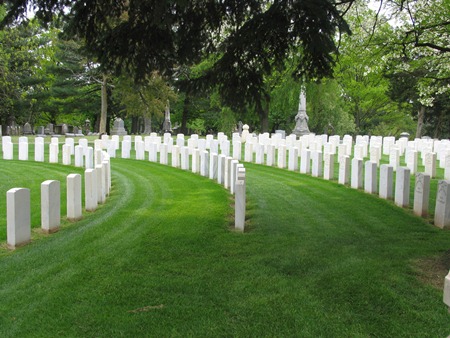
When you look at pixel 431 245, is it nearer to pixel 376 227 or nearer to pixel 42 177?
pixel 376 227

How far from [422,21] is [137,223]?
10265 mm

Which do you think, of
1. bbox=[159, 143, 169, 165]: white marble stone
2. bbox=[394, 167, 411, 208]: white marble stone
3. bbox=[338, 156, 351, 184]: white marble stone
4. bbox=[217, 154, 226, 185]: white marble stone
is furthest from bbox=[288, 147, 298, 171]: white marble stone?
bbox=[394, 167, 411, 208]: white marble stone

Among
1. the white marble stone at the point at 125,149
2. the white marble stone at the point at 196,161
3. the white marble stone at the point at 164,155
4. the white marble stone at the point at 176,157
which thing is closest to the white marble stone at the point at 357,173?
the white marble stone at the point at 196,161

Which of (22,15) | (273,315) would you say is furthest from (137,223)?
(273,315)

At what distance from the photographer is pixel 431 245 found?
6.50m

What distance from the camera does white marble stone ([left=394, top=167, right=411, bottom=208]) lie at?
9.22 m

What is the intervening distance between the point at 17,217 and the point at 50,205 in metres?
0.78

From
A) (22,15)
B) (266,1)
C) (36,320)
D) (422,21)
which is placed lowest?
(36,320)

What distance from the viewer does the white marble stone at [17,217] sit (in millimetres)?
5973

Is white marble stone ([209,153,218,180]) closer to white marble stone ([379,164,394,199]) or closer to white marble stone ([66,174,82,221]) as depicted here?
white marble stone ([379,164,394,199])

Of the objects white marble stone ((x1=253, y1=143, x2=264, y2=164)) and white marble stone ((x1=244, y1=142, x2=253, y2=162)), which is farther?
white marble stone ((x1=244, y1=142, x2=253, y2=162))

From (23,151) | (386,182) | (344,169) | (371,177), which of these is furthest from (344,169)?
(23,151)

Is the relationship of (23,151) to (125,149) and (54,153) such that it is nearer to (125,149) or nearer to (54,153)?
(54,153)

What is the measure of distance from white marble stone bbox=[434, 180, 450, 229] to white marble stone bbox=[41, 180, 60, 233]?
5.68 metres
